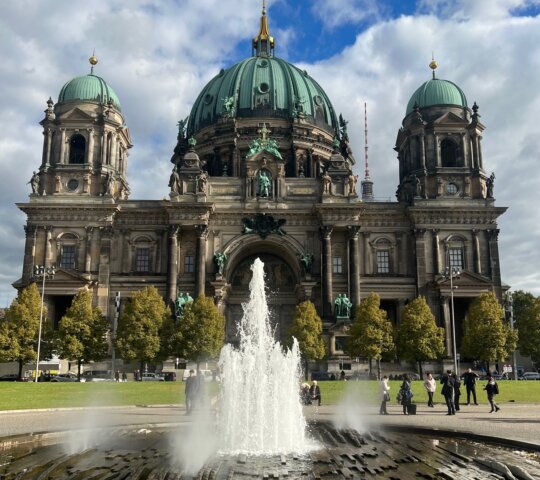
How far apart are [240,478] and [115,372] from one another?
164 ft

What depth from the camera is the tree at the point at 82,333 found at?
5647cm

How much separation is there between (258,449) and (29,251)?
54.4 m

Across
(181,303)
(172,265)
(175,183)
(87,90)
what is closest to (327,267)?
(181,303)

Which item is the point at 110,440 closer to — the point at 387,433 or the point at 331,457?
the point at 331,457

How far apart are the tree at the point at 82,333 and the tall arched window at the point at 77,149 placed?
19200mm

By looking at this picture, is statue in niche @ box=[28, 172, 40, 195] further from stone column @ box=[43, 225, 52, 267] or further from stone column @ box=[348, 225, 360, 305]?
stone column @ box=[348, 225, 360, 305]

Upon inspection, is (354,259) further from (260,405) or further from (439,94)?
(260,405)

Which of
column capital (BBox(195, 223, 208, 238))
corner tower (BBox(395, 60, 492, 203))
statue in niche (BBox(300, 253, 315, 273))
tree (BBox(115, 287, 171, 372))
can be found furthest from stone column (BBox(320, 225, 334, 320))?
tree (BBox(115, 287, 171, 372))

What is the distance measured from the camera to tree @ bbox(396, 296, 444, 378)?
185 ft

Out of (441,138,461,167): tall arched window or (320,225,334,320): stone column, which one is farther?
(441,138,461,167): tall arched window

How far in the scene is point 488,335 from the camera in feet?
187

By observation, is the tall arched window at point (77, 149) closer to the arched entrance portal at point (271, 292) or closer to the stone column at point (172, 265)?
the stone column at point (172, 265)

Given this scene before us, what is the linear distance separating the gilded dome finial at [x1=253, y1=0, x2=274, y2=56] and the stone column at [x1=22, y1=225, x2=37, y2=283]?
51715 mm

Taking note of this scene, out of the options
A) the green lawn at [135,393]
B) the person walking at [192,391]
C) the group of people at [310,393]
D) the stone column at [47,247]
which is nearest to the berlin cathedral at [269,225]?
the stone column at [47,247]
